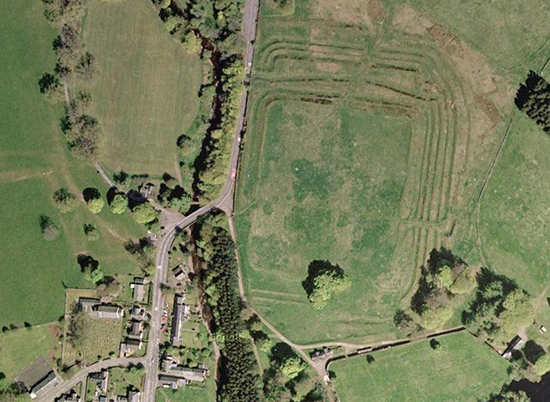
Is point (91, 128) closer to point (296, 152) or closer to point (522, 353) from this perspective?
point (296, 152)

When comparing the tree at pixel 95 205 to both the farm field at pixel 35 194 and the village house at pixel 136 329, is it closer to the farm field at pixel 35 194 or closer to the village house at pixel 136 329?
the farm field at pixel 35 194

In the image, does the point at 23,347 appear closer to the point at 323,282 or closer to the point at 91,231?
the point at 91,231

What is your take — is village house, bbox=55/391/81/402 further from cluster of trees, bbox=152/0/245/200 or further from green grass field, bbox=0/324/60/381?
cluster of trees, bbox=152/0/245/200

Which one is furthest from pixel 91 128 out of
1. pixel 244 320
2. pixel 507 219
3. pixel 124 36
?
pixel 507 219

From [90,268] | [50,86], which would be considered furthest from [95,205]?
[50,86]

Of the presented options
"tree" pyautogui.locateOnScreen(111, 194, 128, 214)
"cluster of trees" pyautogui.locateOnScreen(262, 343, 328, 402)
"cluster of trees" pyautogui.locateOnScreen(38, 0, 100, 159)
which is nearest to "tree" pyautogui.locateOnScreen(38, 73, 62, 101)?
"cluster of trees" pyautogui.locateOnScreen(38, 0, 100, 159)
